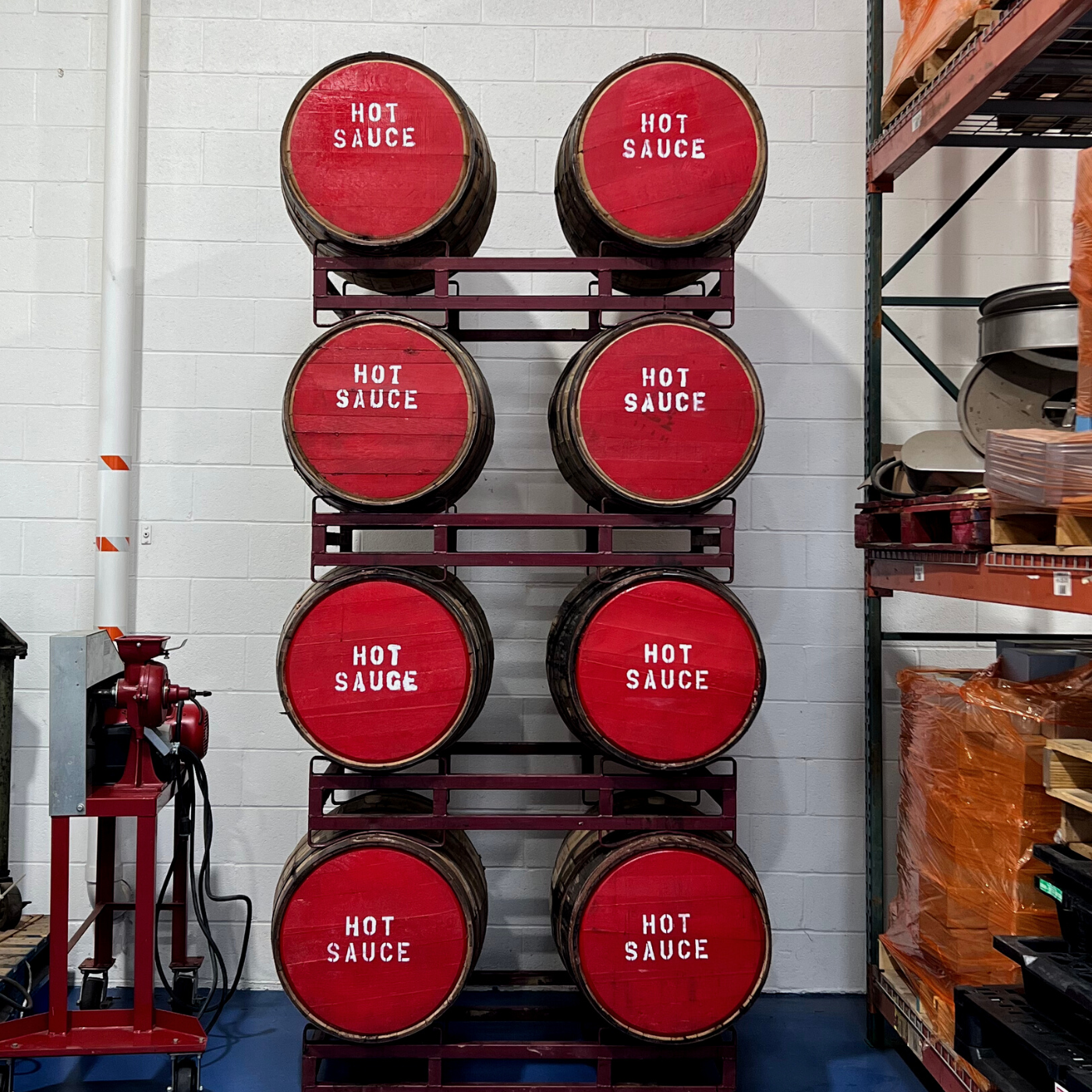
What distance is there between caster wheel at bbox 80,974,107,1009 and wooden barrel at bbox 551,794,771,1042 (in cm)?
166

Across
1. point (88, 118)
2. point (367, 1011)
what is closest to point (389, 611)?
point (367, 1011)

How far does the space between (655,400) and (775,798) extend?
5.86 feet

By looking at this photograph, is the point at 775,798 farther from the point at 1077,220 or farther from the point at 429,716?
the point at 1077,220

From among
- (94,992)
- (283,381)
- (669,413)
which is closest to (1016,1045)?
(669,413)

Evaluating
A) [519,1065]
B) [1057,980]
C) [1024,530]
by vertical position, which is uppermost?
[1024,530]

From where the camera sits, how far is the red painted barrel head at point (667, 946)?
272cm

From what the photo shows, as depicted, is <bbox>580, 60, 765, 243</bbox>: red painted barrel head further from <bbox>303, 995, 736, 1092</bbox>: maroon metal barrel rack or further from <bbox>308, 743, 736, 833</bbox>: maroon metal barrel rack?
<bbox>303, 995, 736, 1092</bbox>: maroon metal barrel rack

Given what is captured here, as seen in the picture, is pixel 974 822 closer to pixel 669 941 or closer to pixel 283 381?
pixel 669 941

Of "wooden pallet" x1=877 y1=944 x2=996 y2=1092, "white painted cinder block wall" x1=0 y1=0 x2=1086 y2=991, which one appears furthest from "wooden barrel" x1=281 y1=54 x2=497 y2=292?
"wooden pallet" x1=877 y1=944 x2=996 y2=1092

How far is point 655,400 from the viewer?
2699 millimetres

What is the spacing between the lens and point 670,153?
8.85 feet

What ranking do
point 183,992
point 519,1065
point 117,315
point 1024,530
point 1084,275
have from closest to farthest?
point 1084,275, point 1024,530, point 519,1065, point 183,992, point 117,315

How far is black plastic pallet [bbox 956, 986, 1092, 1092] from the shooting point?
191 cm

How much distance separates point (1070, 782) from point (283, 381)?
2873 mm
